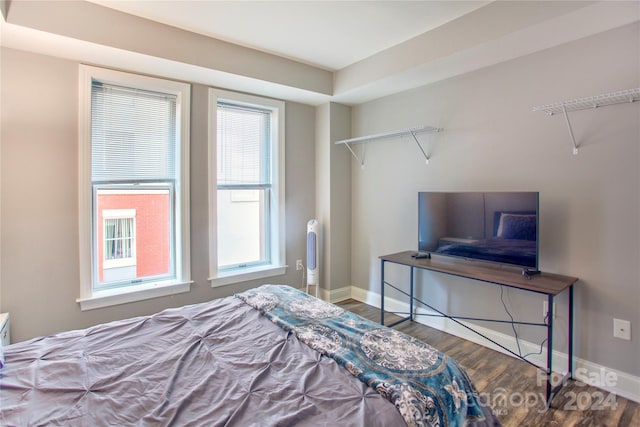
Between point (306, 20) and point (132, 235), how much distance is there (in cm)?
234

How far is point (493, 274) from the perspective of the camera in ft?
7.88

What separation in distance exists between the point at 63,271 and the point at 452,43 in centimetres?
347

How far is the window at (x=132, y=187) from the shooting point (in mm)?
2596

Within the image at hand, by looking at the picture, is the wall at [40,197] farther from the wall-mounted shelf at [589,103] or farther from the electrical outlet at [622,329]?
the electrical outlet at [622,329]

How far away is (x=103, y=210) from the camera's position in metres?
2.75

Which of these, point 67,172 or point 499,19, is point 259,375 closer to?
point 67,172

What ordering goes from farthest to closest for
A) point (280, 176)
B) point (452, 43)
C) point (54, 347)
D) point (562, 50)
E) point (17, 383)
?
point (280, 176) → point (452, 43) → point (562, 50) → point (54, 347) → point (17, 383)

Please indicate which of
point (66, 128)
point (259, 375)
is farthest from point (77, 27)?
point (259, 375)

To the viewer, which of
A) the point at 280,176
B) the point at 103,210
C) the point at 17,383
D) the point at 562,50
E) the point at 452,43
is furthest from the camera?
the point at 280,176

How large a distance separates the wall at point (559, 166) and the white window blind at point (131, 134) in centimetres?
236

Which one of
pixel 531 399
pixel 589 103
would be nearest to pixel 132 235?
pixel 531 399

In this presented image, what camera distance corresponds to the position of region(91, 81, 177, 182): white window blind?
266cm

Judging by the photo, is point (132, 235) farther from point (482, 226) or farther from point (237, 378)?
point (482, 226)

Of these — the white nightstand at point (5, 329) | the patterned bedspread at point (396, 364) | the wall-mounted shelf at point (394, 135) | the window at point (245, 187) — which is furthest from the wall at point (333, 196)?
the white nightstand at point (5, 329)
